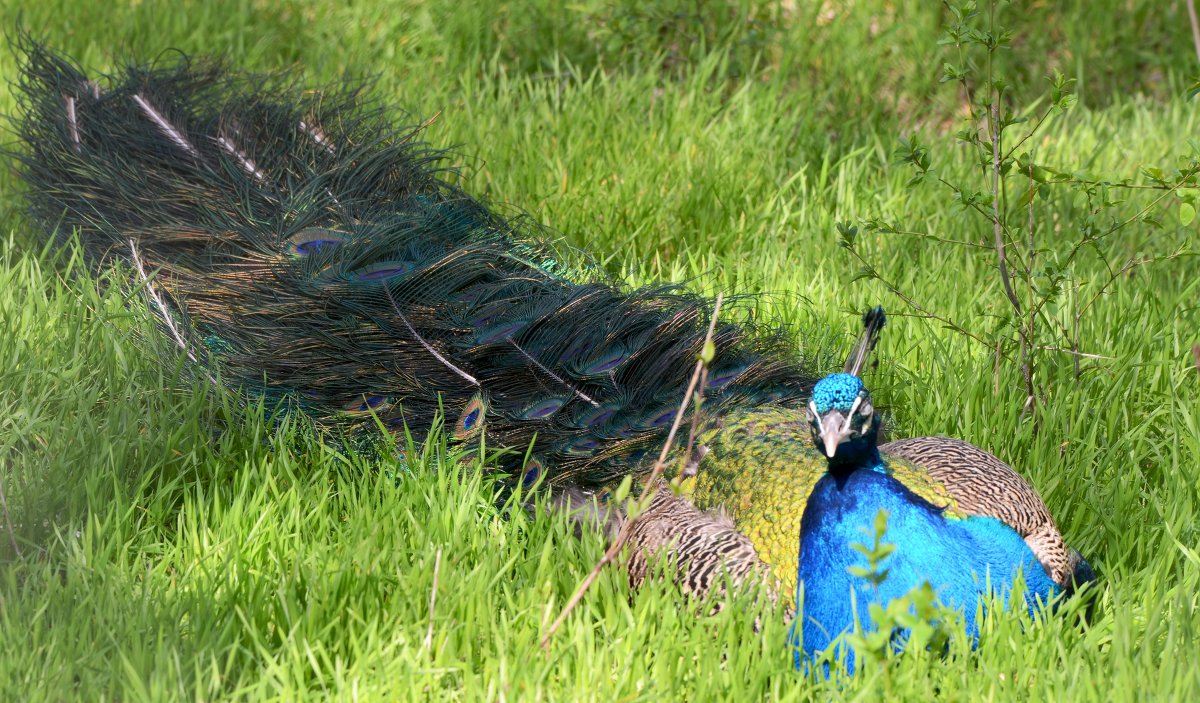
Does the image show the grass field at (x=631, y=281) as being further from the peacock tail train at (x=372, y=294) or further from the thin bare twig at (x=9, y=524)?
the peacock tail train at (x=372, y=294)

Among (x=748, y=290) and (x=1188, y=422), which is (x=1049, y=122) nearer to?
(x=748, y=290)

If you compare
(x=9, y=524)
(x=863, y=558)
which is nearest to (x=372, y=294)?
(x=9, y=524)

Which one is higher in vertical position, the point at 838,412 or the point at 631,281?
the point at 838,412

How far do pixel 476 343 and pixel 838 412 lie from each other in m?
1.11

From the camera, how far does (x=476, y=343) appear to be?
→ 10.5ft

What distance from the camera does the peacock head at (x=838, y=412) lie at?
7.90ft

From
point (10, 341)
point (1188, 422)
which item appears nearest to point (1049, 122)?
point (1188, 422)

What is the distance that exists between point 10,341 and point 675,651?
2.11 metres

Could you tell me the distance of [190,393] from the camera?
338cm

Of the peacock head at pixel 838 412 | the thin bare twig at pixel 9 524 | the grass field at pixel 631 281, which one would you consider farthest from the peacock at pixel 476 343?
the thin bare twig at pixel 9 524

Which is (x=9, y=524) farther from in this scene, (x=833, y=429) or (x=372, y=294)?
(x=833, y=429)

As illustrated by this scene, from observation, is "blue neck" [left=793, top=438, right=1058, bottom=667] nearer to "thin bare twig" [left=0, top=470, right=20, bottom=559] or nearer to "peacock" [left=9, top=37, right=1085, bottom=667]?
"peacock" [left=9, top=37, right=1085, bottom=667]

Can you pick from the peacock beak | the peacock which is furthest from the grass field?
the peacock beak

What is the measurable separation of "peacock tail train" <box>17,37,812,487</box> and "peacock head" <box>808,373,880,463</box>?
0.73 m
